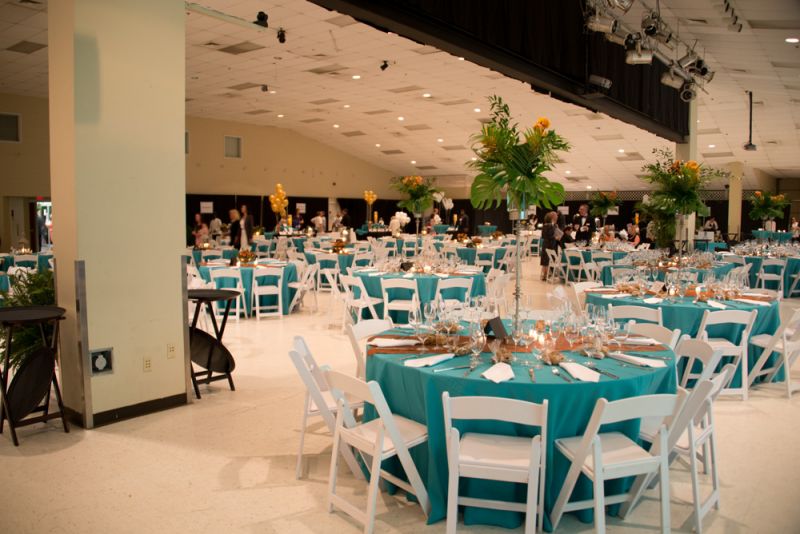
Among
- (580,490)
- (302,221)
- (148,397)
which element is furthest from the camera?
(302,221)

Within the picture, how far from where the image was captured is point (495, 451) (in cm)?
301

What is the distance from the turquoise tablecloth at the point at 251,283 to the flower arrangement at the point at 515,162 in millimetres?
5884

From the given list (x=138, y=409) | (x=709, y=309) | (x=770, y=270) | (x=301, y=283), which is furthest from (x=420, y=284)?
(x=770, y=270)

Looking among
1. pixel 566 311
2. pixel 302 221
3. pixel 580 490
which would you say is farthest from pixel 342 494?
pixel 302 221

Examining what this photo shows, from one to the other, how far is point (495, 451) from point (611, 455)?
55 cm

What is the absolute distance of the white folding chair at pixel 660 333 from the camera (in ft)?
13.7

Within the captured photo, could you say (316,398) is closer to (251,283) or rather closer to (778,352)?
(778,352)

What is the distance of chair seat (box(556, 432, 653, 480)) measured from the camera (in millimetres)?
2930

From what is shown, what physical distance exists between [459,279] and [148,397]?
157 inches

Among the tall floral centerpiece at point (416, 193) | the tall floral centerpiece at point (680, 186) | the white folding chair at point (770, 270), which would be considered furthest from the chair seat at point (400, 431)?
the tall floral centerpiece at point (416, 193)

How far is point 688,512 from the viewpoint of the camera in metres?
3.43

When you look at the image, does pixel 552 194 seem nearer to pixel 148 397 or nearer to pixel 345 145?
pixel 148 397

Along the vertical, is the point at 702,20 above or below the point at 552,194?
above

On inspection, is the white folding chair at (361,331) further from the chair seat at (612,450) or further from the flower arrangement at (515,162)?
the chair seat at (612,450)
